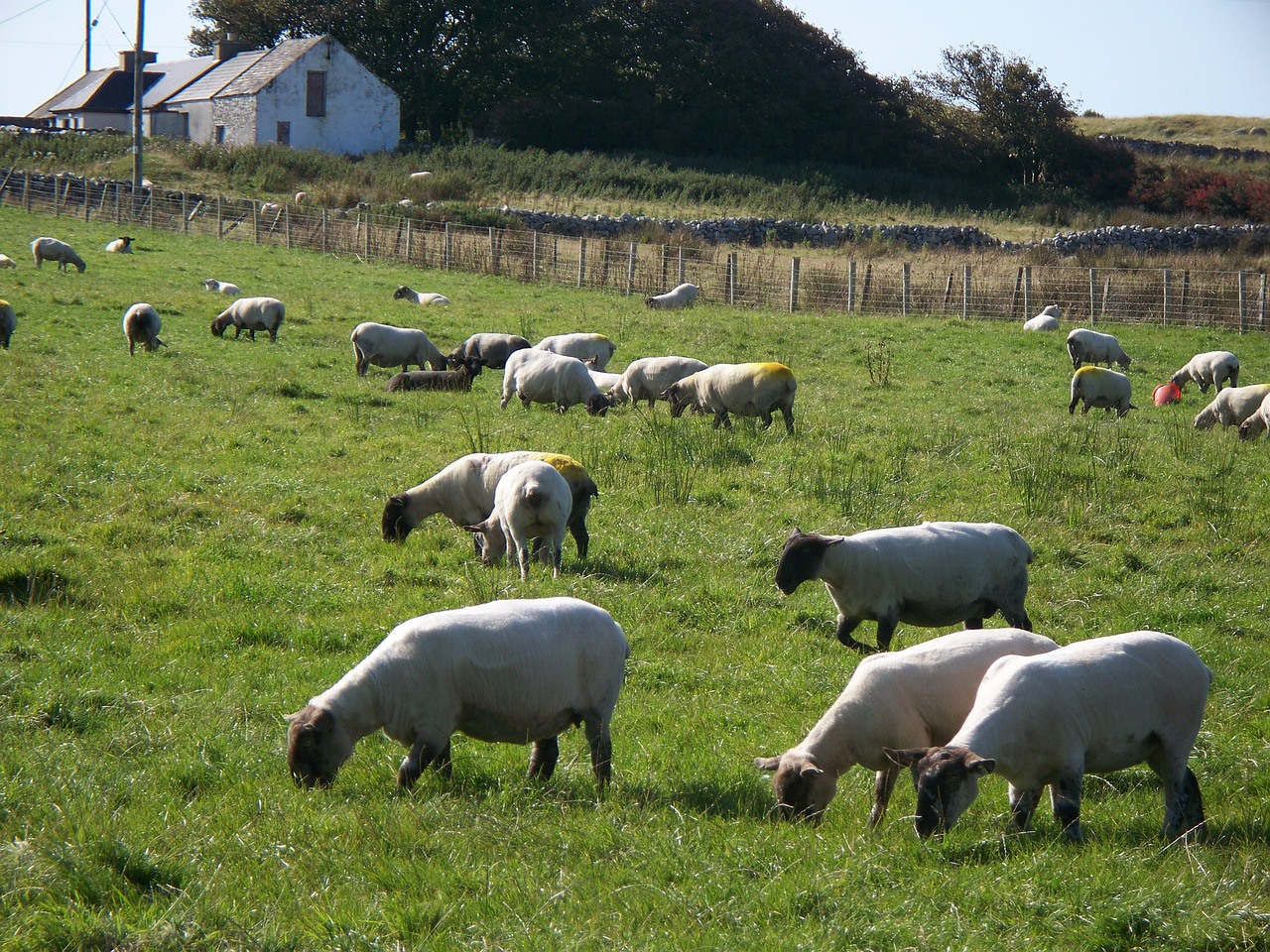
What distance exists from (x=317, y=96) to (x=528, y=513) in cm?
5478

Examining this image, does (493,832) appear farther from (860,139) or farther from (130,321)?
(860,139)

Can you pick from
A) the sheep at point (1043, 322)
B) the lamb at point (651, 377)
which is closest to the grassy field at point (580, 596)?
the lamb at point (651, 377)

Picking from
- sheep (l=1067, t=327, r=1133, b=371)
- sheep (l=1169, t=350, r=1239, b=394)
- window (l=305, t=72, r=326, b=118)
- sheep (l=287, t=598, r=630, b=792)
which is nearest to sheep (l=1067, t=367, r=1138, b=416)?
sheep (l=1169, t=350, r=1239, b=394)

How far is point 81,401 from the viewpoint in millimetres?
14227

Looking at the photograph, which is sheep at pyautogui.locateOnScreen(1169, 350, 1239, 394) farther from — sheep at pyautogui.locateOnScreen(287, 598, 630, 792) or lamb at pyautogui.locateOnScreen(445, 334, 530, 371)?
sheep at pyautogui.locateOnScreen(287, 598, 630, 792)

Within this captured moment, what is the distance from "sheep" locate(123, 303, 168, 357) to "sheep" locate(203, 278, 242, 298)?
243 inches

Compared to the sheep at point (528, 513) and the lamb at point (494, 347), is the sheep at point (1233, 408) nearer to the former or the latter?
the lamb at point (494, 347)

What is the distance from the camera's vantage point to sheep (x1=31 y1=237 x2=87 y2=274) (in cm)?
2834

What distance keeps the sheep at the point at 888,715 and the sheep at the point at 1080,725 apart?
26 cm

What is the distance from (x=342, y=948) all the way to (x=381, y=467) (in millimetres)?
8475

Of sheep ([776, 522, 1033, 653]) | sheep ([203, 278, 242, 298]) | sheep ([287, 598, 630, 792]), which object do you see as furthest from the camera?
sheep ([203, 278, 242, 298])

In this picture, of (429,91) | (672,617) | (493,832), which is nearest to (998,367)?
(672,617)

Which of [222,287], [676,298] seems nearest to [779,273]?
[676,298]

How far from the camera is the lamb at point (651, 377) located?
1628 centimetres
